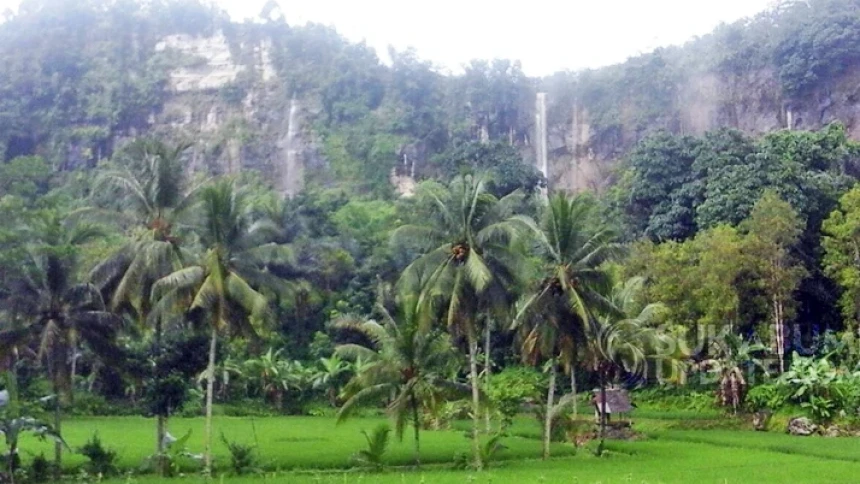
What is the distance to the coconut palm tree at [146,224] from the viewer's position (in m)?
23.2

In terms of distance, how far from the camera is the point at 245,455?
70.5 ft

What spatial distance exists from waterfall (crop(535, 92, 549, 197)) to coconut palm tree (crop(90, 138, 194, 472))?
43532mm

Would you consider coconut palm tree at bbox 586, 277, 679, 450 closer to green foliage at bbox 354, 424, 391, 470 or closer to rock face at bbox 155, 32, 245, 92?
green foliage at bbox 354, 424, 391, 470

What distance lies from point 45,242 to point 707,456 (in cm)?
1753

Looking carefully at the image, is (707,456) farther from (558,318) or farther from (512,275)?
(512,275)

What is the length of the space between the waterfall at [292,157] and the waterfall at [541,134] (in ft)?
54.9

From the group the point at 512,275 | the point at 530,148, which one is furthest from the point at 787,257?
the point at 530,148

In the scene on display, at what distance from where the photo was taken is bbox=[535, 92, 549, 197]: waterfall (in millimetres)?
65062

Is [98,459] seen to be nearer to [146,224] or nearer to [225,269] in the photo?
[225,269]

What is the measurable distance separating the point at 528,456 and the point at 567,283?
5126 mm

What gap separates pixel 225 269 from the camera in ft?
73.0

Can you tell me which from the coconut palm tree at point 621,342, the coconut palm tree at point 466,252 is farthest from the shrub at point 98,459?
the coconut palm tree at point 621,342

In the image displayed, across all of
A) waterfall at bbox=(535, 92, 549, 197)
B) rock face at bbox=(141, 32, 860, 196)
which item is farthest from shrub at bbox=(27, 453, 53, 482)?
waterfall at bbox=(535, 92, 549, 197)

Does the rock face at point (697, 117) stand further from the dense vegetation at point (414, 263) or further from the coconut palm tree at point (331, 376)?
the coconut palm tree at point (331, 376)
